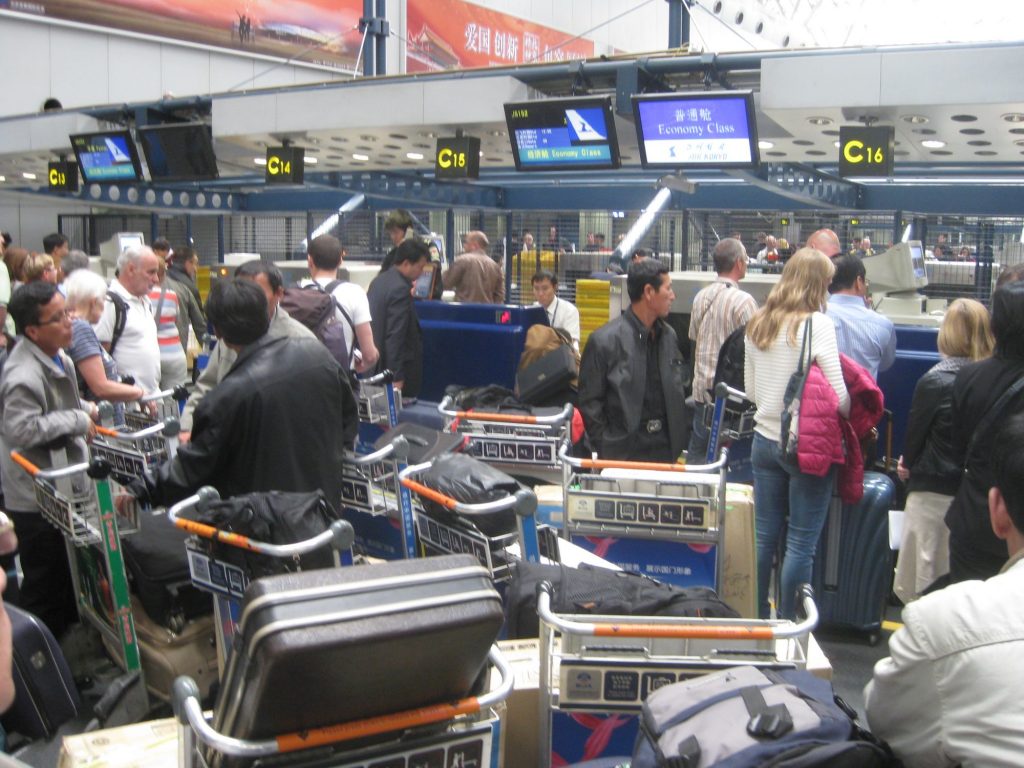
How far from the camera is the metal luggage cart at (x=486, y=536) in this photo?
2.93 meters

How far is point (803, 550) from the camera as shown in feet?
14.6

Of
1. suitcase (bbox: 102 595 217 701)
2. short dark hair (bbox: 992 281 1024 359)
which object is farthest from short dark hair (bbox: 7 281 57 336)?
short dark hair (bbox: 992 281 1024 359)

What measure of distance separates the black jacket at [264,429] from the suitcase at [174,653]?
694mm

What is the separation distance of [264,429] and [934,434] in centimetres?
278

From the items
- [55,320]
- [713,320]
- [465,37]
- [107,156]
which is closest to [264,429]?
[55,320]

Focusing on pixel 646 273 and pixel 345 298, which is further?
pixel 345 298

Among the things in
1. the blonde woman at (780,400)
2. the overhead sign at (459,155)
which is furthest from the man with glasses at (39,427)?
the overhead sign at (459,155)

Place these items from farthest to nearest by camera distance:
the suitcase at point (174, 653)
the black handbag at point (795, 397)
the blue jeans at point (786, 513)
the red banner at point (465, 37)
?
the red banner at point (465, 37) < the blue jeans at point (786, 513) < the black handbag at point (795, 397) < the suitcase at point (174, 653)

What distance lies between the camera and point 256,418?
135 inches

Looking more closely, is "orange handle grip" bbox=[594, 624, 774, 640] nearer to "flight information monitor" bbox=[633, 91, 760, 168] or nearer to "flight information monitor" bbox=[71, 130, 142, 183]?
"flight information monitor" bbox=[633, 91, 760, 168]

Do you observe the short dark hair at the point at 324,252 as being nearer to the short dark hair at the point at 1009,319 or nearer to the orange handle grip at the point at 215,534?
the orange handle grip at the point at 215,534

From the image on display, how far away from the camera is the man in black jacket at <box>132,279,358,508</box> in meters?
→ 3.40

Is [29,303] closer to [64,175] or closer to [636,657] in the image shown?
[636,657]

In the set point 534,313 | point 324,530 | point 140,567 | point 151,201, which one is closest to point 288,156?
point 534,313
